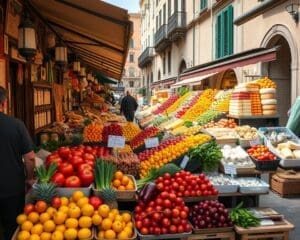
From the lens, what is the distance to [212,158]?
16.9ft

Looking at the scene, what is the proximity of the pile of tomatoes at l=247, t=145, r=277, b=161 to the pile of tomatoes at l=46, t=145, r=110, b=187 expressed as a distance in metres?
2.90

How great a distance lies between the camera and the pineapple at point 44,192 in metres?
3.48

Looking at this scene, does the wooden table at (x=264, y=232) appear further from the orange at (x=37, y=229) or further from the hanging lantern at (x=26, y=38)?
the hanging lantern at (x=26, y=38)

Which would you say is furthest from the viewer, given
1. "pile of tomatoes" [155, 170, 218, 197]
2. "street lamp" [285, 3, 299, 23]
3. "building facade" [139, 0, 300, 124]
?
"building facade" [139, 0, 300, 124]

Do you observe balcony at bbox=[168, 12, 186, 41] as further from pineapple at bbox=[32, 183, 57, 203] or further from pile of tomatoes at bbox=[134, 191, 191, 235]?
pineapple at bbox=[32, 183, 57, 203]

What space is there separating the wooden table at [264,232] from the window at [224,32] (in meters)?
13.2

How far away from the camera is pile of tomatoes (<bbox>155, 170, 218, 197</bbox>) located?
4316 mm

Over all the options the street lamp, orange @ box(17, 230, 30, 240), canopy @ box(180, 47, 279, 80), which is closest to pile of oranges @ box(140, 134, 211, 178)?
orange @ box(17, 230, 30, 240)

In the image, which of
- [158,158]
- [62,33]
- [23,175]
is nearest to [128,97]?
[62,33]

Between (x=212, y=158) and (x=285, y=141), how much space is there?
281 centimetres

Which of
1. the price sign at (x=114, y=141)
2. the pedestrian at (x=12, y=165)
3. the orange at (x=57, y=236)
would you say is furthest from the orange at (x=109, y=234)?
the price sign at (x=114, y=141)

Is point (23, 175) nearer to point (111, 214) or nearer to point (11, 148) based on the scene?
point (11, 148)

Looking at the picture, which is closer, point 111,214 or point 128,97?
point 111,214

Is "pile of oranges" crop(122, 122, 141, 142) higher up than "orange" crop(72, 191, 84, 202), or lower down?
higher up
